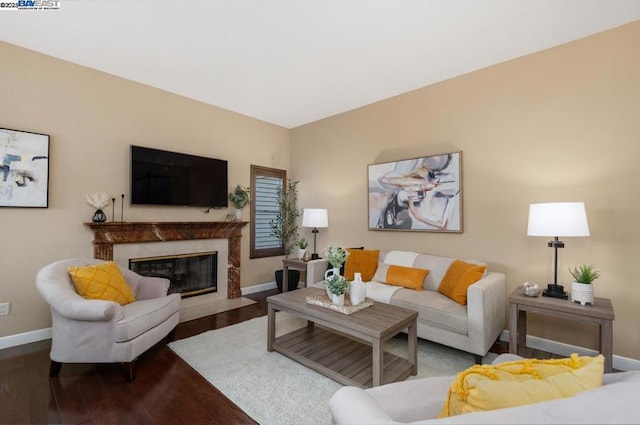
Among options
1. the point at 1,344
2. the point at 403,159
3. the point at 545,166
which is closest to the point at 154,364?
the point at 1,344

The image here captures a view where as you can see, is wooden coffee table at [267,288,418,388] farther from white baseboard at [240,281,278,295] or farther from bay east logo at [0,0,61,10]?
bay east logo at [0,0,61,10]

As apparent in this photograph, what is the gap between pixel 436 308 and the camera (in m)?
2.68

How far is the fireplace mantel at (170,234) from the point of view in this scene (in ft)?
10.9

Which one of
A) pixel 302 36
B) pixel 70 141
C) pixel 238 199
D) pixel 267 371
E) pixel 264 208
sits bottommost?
pixel 267 371

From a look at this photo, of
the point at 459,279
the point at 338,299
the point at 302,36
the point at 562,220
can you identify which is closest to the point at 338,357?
the point at 338,299

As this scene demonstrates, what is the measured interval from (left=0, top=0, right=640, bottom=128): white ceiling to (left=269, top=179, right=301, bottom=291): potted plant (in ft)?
6.77

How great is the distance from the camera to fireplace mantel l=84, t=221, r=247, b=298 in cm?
331

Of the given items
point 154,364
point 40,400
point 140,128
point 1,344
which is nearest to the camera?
point 40,400

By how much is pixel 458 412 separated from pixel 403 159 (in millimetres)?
3358

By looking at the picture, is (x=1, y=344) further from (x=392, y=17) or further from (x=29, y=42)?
(x=392, y=17)

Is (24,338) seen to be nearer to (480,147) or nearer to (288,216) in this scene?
(288,216)

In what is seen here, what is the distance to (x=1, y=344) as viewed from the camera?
9.04 feet

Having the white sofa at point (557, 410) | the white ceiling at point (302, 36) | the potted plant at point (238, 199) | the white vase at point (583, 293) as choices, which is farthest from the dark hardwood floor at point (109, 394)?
the white ceiling at point (302, 36)

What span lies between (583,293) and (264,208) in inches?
167
